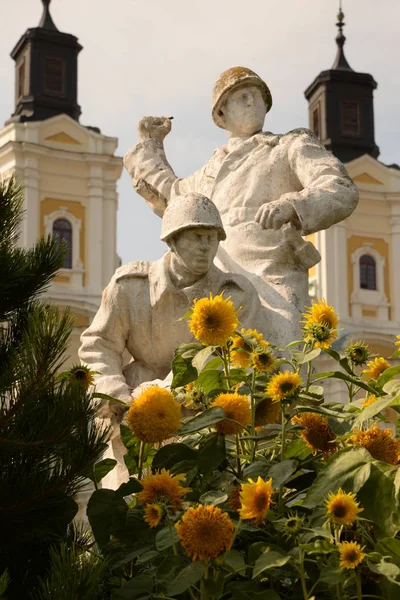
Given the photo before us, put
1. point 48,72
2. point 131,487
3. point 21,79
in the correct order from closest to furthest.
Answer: point 131,487, point 48,72, point 21,79

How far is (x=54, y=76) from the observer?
5259 cm

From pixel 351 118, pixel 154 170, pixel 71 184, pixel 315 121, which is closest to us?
pixel 154 170

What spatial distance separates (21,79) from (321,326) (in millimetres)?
49696

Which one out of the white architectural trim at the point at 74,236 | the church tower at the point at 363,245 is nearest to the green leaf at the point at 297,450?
the white architectural trim at the point at 74,236

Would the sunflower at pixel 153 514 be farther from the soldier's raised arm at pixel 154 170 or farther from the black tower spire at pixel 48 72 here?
the black tower spire at pixel 48 72

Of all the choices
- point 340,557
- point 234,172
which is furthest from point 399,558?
point 234,172

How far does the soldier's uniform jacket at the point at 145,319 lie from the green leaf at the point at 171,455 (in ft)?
5.90

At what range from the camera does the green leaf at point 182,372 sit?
447 cm

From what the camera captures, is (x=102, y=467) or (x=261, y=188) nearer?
(x=102, y=467)

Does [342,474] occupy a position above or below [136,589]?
above

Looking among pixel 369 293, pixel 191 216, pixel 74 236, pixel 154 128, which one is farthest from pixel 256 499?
pixel 369 293

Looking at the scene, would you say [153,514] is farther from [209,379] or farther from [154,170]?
[154,170]

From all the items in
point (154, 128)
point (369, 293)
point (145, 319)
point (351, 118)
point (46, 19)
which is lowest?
point (145, 319)

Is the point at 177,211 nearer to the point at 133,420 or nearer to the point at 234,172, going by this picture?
the point at 234,172
